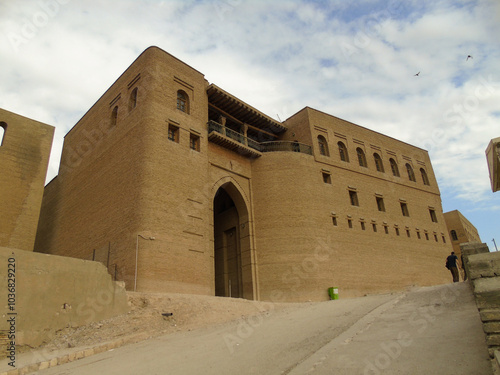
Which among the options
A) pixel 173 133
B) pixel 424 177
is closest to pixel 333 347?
pixel 173 133

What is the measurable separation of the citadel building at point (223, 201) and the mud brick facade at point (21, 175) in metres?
1.97

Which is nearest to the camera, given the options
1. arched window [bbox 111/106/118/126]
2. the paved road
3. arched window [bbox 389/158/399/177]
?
the paved road

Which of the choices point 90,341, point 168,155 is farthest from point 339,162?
point 90,341

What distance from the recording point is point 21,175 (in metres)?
17.3

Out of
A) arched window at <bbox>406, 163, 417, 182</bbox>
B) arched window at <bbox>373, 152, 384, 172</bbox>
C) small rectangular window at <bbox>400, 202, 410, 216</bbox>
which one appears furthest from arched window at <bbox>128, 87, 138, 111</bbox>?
arched window at <bbox>406, 163, 417, 182</bbox>

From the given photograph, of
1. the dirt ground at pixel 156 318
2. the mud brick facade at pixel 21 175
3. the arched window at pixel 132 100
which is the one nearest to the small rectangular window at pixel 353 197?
the dirt ground at pixel 156 318

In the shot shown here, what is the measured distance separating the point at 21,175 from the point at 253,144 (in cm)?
1112

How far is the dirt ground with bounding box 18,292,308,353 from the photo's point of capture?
28.3ft

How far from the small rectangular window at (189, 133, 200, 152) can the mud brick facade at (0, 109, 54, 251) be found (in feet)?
23.8

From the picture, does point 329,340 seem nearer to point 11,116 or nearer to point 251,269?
point 251,269

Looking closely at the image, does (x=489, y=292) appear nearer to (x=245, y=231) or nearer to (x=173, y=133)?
(x=173, y=133)

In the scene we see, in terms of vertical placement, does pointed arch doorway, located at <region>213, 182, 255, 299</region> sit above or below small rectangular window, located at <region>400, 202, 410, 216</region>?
below

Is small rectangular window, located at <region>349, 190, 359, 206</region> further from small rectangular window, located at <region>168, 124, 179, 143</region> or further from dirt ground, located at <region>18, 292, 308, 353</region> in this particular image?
dirt ground, located at <region>18, 292, 308, 353</region>

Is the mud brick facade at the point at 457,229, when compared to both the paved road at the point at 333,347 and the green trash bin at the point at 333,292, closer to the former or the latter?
the green trash bin at the point at 333,292
